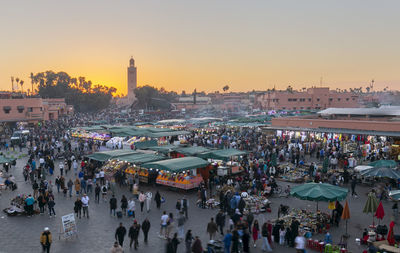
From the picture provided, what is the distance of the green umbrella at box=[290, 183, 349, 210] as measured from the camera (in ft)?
40.1

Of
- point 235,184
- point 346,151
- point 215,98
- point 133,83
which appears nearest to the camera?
point 235,184

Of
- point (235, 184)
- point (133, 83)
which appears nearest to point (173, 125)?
point (235, 184)

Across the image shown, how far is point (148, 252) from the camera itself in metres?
10.9

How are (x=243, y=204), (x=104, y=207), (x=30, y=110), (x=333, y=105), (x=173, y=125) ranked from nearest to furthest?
1. (x=243, y=204)
2. (x=104, y=207)
3. (x=173, y=125)
4. (x=30, y=110)
5. (x=333, y=105)

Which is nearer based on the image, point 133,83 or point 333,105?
point 333,105

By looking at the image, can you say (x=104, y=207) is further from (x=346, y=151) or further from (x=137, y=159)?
(x=346, y=151)

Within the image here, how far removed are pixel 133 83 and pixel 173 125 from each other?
4054 inches

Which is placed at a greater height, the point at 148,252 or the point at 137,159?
the point at 137,159

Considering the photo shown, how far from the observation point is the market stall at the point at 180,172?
17797 mm

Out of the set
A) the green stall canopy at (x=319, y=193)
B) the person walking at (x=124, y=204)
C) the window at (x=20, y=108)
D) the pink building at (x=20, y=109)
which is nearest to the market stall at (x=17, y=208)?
the person walking at (x=124, y=204)

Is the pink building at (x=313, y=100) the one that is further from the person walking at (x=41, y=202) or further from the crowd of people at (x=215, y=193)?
the person walking at (x=41, y=202)

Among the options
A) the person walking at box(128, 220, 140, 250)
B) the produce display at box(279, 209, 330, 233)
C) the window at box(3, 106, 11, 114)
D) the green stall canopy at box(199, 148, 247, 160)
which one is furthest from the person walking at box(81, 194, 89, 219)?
the window at box(3, 106, 11, 114)

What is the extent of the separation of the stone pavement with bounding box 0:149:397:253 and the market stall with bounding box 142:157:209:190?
578 millimetres

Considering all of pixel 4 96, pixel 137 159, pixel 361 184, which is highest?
pixel 4 96
